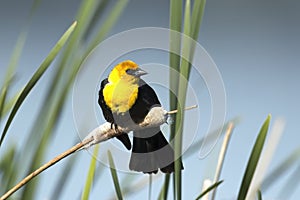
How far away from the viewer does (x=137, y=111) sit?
12.7 inches

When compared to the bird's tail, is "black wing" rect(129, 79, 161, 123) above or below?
above

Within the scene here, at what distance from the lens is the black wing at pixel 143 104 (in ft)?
1.05

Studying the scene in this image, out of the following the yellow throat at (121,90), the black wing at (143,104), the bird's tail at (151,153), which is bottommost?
the bird's tail at (151,153)

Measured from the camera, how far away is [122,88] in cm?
35

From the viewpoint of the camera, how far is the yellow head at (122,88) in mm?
336

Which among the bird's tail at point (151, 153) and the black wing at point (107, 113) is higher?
the black wing at point (107, 113)

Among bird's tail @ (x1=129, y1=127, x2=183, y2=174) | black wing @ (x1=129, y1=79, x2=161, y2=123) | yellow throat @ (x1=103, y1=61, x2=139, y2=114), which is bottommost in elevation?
bird's tail @ (x1=129, y1=127, x2=183, y2=174)

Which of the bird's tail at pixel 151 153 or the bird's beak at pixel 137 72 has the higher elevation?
the bird's beak at pixel 137 72

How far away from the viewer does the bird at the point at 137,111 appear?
32 centimetres

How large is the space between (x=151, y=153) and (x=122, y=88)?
0.18 feet

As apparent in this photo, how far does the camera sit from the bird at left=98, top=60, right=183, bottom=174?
323 mm

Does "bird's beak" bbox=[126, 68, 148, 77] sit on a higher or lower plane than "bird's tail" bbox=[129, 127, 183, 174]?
higher

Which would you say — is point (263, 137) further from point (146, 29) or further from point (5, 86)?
point (5, 86)

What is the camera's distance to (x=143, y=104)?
1.07 ft
